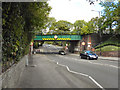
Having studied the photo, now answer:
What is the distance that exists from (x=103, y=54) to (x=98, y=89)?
26.6 m

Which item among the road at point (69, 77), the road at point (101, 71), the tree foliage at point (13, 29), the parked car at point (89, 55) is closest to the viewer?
the tree foliage at point (13, 29)

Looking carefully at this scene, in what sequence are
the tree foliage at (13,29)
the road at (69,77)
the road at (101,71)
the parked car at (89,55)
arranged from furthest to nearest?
the parked car at (89,55) → the road at (101,71) → the road at (69,77) → the tree foliage at (13,29)

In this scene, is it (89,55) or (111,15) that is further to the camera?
(111,15)

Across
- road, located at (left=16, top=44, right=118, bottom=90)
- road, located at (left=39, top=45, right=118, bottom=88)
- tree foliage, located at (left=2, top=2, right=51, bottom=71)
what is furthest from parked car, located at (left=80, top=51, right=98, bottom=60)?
tree foliage, located at (left=2, top=2, right=51, bottom=71)

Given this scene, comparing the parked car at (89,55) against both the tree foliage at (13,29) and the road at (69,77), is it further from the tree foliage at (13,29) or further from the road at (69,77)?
the tree foliage at (13,29)

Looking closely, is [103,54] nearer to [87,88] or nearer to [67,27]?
[87,88]

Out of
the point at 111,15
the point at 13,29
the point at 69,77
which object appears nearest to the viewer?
the point at 13,29

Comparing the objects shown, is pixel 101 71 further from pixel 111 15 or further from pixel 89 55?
pixel 111 15

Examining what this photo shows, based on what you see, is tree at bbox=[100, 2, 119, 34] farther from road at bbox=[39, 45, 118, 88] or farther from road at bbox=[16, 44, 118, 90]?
road at bbox=[16, 44, 118, 90]

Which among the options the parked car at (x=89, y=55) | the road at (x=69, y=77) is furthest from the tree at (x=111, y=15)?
the road at (x=69, y=77)

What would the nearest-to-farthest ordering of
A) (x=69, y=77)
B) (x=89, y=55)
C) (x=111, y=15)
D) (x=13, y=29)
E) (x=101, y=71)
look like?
(x=13, y=29)
(x=69, y=77)
(x=101, y=71)
(x=89, y=55)
(x=111, y=15)

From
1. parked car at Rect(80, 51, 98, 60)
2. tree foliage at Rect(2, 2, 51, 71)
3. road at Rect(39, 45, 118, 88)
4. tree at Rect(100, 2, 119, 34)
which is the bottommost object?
road at Rect(39, 45, 118, 88)

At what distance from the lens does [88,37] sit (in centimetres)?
3906

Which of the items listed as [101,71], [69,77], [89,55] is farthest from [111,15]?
[69,77]
